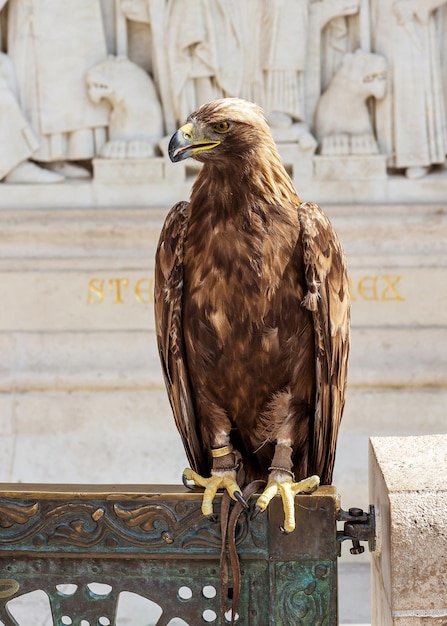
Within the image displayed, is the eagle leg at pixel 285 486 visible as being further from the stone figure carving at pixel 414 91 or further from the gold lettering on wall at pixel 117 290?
the stone figure carving at pixel 414 91

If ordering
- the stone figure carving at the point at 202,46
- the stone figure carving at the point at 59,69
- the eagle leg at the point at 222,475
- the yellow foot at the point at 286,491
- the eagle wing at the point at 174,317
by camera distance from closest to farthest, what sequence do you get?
the yellow foot at the point at 286,491 → the eagle leg at the point at 222,475 → the eagle wing at the point at 174,317 → the stone figure carving at the point at 202,46 → the stone figure carving at the point at 59,69

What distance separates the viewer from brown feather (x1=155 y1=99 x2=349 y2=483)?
221cm

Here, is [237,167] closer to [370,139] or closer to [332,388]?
[332,388]

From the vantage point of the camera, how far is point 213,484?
7.04ft

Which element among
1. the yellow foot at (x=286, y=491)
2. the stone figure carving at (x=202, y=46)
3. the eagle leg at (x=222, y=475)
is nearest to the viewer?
the yellow foot at (x=286, y=491)

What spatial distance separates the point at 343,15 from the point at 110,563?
13.3 feet

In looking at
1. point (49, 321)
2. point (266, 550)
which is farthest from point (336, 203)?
point (266, 550)

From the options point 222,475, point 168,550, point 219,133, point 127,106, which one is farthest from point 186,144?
point 127,106

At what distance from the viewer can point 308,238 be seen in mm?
2209

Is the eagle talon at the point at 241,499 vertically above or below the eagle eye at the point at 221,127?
below

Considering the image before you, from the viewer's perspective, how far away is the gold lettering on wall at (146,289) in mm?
5137

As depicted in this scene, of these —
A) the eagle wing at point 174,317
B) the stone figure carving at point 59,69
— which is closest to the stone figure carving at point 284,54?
the stone figure carving at point 59,69

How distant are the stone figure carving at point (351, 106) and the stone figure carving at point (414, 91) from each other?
0.33 ft

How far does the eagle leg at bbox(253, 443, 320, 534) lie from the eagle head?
0.72 meters
